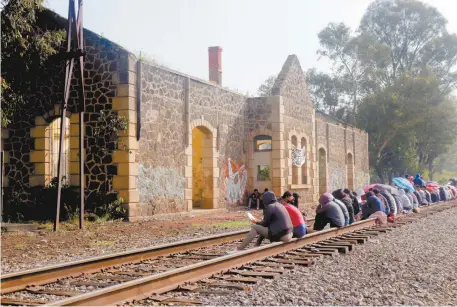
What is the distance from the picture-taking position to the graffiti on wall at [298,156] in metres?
23.2

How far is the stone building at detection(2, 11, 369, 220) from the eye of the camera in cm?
1530


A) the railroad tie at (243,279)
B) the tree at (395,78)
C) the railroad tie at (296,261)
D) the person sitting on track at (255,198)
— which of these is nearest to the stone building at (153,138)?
the person sitting on track at (255,198)

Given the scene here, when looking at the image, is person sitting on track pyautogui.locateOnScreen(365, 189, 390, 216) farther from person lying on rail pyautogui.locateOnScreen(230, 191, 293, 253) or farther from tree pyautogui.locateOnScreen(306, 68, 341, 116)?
tree pyautogui.locateOnScreen(306, 68, 341, 116)

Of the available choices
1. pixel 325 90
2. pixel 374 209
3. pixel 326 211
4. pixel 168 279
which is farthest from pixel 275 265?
pixel 325 90

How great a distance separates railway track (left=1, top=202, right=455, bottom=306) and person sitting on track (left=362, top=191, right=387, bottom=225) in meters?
4.55

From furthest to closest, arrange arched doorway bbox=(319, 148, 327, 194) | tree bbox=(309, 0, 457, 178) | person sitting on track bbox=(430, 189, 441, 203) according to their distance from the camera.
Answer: tree bbox=(309, 0, 457, 178)
arched doorway bbox=(319, 148, 327, 194)
person sitting on track bbox=(430, 189, 441, 203)

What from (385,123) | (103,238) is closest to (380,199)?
(103,238)

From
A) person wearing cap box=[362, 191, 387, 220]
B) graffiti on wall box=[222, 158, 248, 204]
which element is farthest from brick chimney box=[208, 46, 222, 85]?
person wearing cap box=[362, 191, 387, 220]

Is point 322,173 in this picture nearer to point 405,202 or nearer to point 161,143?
point 405,202

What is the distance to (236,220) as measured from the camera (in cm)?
1602

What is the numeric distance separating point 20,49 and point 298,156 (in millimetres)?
12633

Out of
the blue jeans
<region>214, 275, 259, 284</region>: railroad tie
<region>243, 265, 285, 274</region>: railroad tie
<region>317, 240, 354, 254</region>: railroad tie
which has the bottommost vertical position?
<region>214, 275, 259, 284</region>: railroad tie

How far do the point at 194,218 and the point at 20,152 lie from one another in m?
5.28

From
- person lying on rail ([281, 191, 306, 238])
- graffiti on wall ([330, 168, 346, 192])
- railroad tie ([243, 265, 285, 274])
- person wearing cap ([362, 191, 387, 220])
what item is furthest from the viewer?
graffiti on wall ([330, 168, 346, 192])
